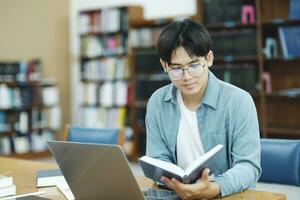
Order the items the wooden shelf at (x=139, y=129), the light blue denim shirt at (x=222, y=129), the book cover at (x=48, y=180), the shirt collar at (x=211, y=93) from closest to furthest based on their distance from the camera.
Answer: the light blue denim shirt at (x=222, y=129), the shirt collar at (x=211, y=93), the book cover at (x=48, y=180), the wooden shelf at (x=139, y=129)

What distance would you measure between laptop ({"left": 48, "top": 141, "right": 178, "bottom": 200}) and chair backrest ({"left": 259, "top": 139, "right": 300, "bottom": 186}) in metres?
0.53

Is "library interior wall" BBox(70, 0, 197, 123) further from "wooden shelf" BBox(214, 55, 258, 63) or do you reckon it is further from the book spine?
the book spine

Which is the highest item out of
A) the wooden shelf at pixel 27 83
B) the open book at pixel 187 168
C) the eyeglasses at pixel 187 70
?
the eyeglasses at pixel 187 70

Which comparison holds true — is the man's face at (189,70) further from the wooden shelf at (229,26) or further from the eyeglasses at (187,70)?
the wooden shelf at (229,26)

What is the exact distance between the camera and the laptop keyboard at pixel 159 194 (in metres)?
1.63

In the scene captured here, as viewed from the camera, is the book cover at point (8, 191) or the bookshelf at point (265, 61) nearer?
the book cover at point (8, 191)

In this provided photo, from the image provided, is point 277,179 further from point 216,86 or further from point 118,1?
point 118,1

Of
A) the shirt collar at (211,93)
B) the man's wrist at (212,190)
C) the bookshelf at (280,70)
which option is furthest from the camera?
the bookshelf at (280,70)

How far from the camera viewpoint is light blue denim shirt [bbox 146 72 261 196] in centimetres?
168

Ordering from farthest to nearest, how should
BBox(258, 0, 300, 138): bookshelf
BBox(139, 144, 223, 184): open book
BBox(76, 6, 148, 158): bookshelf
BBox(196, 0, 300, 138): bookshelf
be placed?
BBox(76, 6, 148, 158): bookshelf → BBox(196, 0, 300, 138): bookshelf → BBox(258, 0, 300, 138): bookshelf → BBox(139, 144, 223, 184): open book

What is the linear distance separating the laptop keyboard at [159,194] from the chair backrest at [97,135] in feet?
2.97

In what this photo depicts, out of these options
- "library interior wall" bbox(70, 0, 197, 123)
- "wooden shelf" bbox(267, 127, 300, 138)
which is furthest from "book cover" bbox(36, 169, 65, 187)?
"library interior wall" bbox(70, 0, 197, 123)

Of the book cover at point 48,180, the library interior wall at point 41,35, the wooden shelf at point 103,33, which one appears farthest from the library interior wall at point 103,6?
the book cover at point 48,180

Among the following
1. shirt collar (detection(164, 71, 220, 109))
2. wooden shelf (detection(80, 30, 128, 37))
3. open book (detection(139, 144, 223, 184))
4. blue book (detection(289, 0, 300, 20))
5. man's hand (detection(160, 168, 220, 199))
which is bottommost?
man's hand (detection(160, 168, 220, 199))
